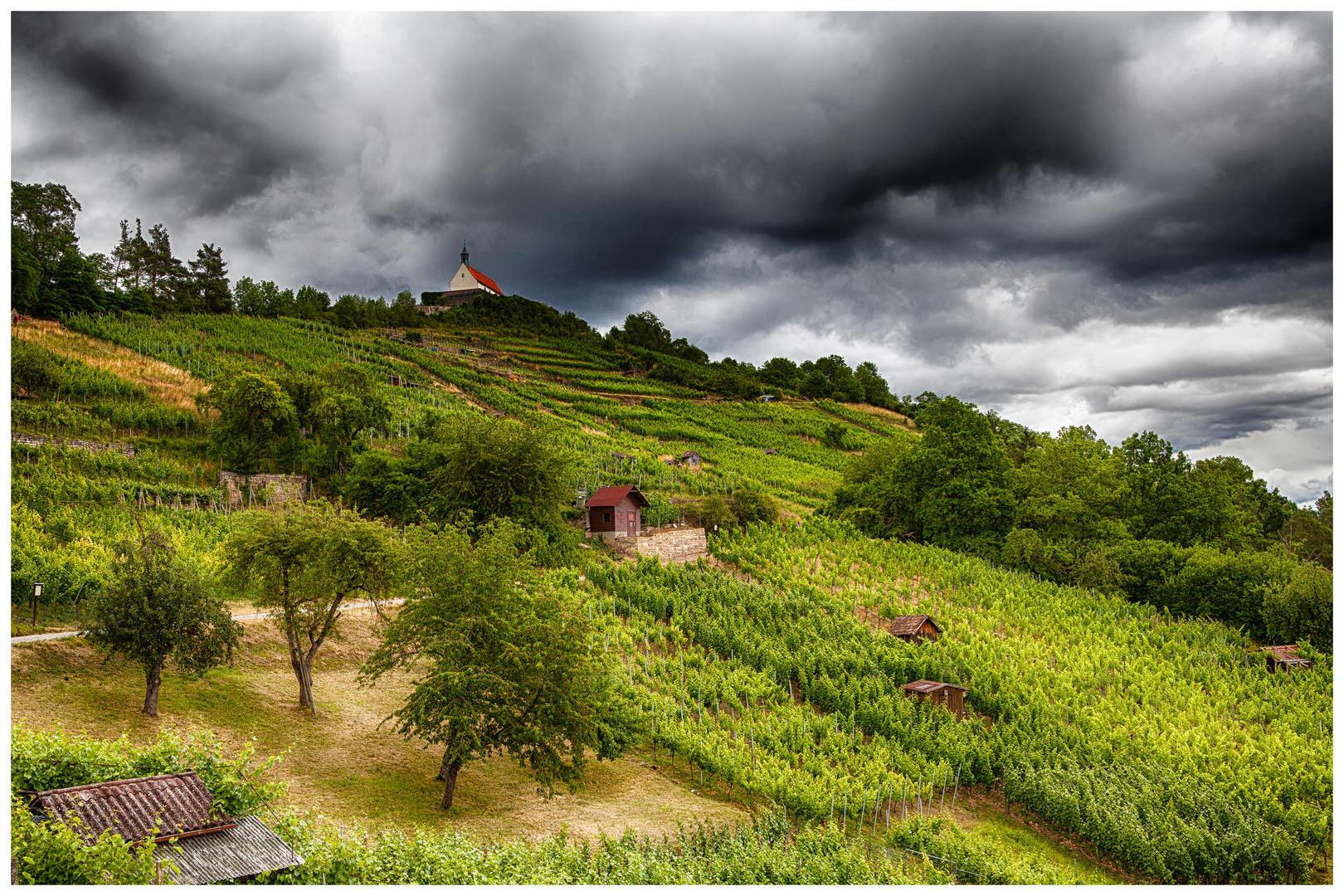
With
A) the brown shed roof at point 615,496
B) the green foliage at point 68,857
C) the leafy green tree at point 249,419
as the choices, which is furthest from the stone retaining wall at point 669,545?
the green foliage at point 68,857

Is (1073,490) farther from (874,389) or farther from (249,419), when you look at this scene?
(874,389)

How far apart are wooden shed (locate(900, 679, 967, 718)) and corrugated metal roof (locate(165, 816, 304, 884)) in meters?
17.7

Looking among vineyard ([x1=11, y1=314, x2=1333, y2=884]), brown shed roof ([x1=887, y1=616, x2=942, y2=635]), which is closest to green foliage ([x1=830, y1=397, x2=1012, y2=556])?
vineyard ([x1=11, y1=314, x2=1333, y2=884])

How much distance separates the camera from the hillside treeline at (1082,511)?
35344 mm

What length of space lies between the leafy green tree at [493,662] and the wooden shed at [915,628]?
1431 cm

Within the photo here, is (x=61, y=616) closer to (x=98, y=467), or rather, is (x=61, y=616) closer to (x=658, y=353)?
(x=98, y=467)

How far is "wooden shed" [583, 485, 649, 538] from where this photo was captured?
36.6 metres

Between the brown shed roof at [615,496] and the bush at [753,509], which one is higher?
the brown shed roof at [615,496]

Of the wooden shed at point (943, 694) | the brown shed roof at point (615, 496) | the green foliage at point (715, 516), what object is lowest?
the wooden shed at point (943, 694)

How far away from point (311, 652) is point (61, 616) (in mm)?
7182

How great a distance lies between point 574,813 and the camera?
15.7 meters

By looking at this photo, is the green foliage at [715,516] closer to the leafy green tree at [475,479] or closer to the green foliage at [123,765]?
the leafy green tree at [475,479]
